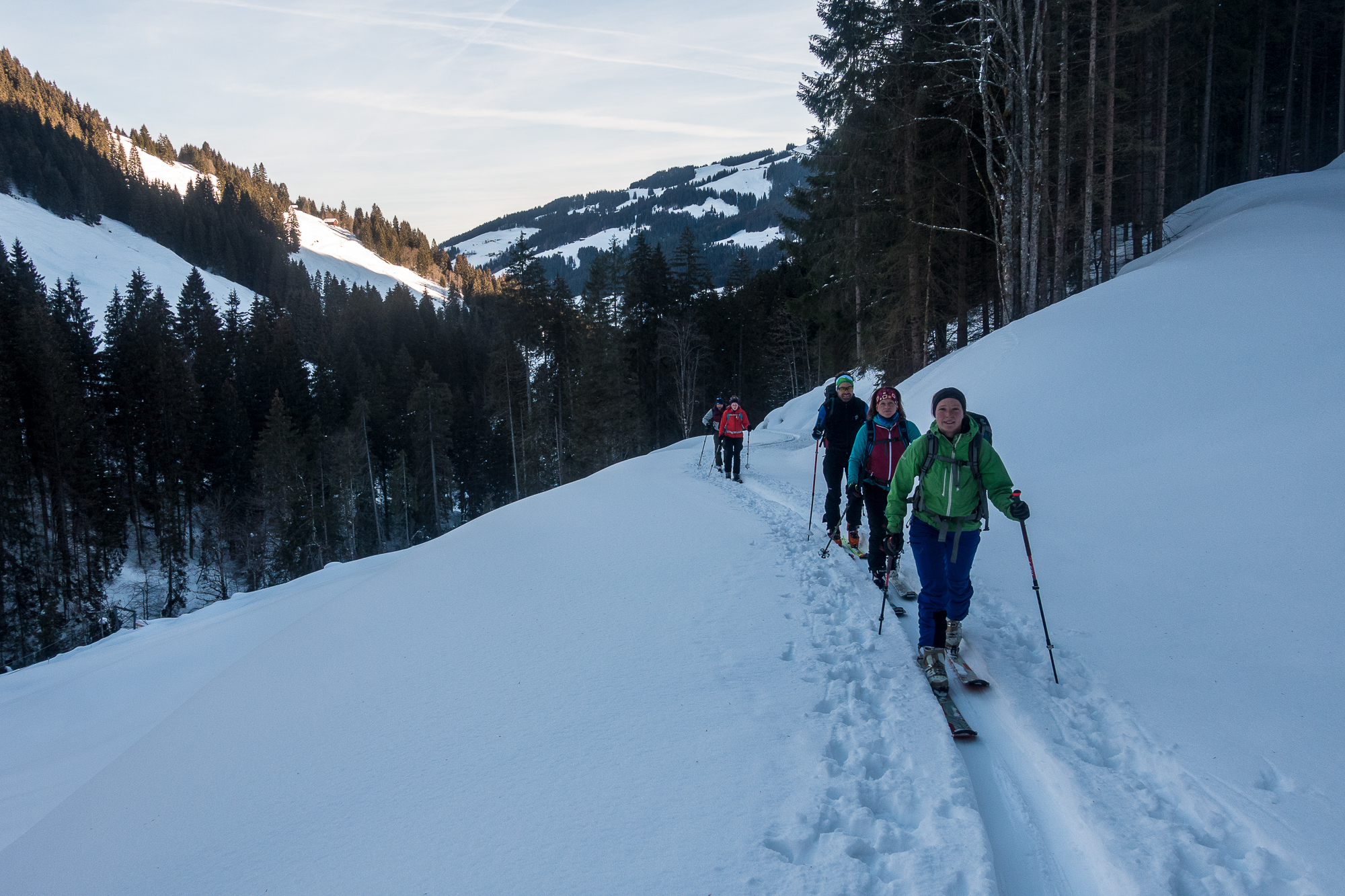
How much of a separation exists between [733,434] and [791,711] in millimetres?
9714

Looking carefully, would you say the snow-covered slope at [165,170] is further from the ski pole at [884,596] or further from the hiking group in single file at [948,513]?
the hiking group in single file at [948,513]

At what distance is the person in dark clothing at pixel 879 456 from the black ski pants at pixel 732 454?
7.15 metres

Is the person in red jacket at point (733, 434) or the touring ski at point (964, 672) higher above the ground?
the person in red jacket at point (733, 434)

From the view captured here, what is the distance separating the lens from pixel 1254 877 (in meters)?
2.53

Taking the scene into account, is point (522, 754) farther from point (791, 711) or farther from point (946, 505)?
point (946, 505)

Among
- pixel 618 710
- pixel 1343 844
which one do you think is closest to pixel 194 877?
pixel 618 710

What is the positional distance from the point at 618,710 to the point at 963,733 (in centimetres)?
204

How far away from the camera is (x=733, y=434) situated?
1336 cm

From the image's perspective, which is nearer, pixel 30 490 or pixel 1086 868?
pixel 1086 868

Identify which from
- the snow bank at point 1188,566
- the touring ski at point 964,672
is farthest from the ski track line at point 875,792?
the snow bank at point 1188,566

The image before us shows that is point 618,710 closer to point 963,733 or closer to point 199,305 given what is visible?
point 963,733

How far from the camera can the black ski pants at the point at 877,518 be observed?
609cm

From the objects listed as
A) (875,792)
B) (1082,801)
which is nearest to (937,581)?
(1082,801)

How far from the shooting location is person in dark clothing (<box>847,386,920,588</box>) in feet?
19.5
